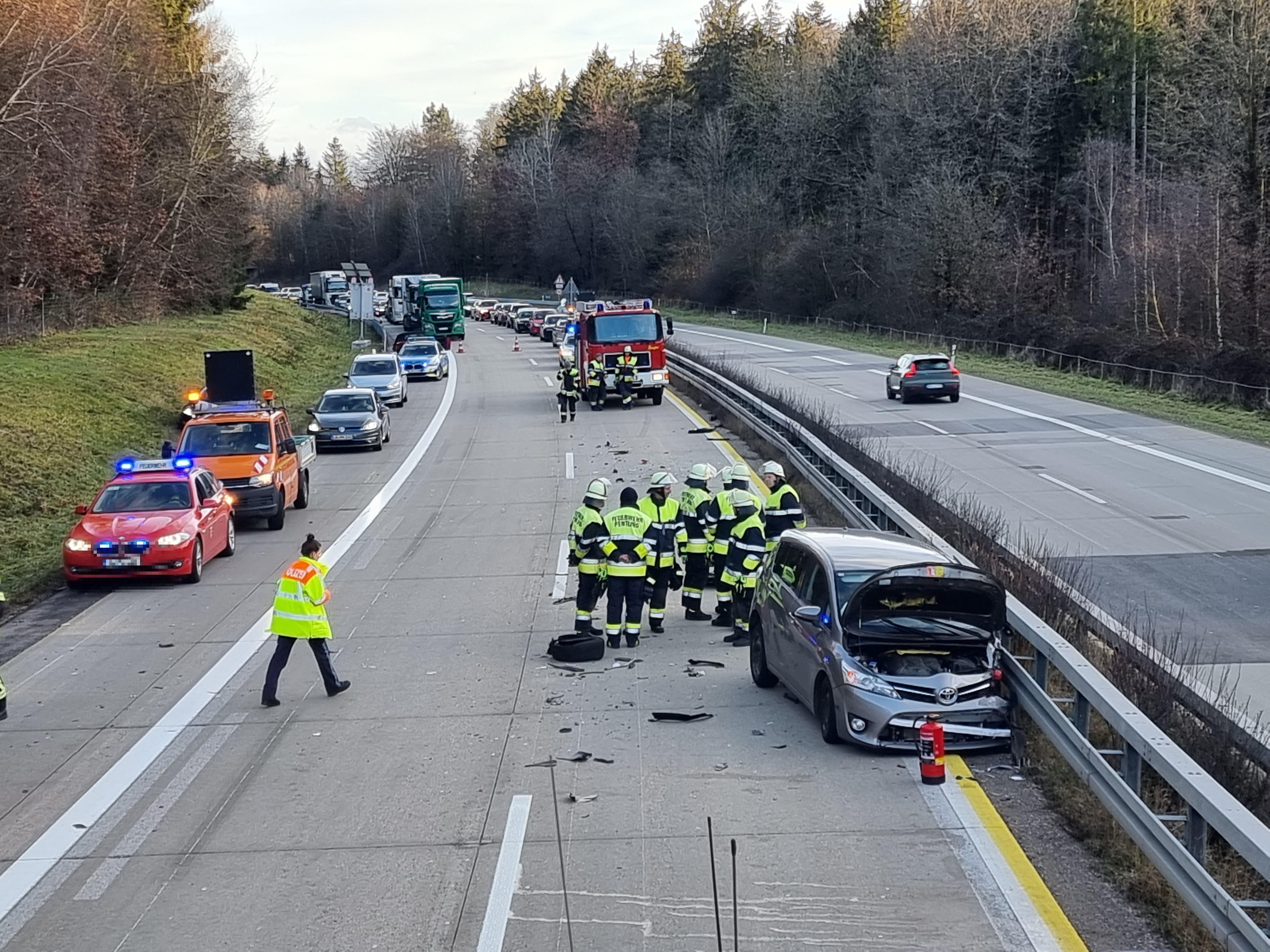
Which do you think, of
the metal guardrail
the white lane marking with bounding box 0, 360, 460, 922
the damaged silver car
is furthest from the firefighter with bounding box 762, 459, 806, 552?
the white lane marking with bounding box 0, 360, 460, 922

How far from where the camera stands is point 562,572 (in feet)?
59.4

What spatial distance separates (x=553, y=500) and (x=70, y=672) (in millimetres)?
11235

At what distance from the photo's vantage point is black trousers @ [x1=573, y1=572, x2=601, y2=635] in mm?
13898

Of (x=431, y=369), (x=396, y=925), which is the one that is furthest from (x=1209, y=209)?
(x=396, y=925)

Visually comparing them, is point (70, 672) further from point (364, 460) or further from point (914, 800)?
point (364, 460)

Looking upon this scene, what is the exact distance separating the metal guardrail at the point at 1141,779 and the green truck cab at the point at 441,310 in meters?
56.6

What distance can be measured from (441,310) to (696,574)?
54735 mm

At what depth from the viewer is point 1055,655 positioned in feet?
30.8

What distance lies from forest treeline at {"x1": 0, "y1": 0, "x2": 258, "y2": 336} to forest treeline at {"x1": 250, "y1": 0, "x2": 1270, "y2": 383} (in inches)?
408

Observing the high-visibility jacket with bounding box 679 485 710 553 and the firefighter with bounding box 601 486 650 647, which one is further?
the high-visibility jacket with bounding box 679 485 710 553

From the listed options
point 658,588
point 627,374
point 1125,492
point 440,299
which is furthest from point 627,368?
point 440,299

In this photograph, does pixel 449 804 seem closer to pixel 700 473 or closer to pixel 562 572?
pixel 700 473

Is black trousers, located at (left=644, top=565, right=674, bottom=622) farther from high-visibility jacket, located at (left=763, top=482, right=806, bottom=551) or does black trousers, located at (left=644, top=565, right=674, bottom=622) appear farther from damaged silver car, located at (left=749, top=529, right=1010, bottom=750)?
damaged silver car, located at (left=749, top=529, right=1010, bottom=750)

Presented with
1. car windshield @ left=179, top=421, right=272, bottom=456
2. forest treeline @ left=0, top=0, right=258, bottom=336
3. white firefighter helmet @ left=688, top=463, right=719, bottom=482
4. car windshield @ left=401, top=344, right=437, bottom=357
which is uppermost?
forest treeline @ left=0, top=0, right=258, bottom=336
